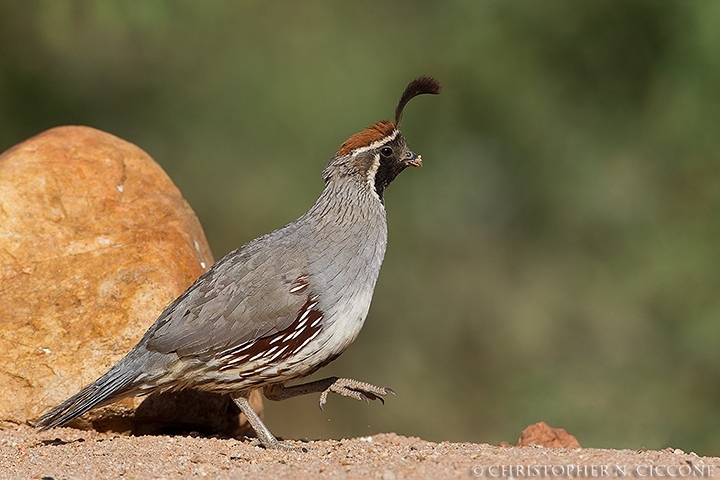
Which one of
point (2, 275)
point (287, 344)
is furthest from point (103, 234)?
point (287, 344)

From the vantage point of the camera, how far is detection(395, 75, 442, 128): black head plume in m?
7.28

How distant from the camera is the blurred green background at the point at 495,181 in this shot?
1332 cm

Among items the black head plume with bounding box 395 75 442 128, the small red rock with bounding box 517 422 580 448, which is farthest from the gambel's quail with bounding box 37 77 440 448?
the small red rock with bounding box 517 422 580 448

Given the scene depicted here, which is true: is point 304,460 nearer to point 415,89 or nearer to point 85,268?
point 85,268

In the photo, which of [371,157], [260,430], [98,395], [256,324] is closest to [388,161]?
[371,157]

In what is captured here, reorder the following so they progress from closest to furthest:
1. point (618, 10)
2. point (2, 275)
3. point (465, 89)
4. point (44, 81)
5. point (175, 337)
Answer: point (175, 337) < point (2, 275) < point (44, 81) < point (618, 10) < point (465, 89)

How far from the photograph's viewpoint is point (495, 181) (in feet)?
47.6

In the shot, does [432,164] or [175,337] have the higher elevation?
[432,164]

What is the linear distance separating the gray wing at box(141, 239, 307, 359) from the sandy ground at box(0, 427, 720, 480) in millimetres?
648

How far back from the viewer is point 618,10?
13.5 m

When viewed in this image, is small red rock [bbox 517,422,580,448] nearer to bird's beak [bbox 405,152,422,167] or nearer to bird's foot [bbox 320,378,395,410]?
bird's foot [bbox 320,378,395,410]

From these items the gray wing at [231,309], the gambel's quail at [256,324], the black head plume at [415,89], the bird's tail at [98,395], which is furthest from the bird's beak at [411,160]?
the bird's tail at [98,395]

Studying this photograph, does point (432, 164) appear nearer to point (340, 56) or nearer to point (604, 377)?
point (340, 56)

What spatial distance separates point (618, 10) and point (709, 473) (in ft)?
31.9
